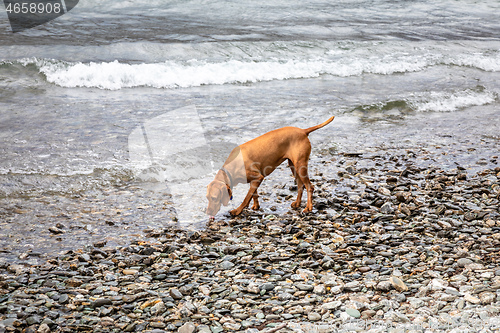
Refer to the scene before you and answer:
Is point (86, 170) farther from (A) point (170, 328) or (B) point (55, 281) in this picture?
(A) point (170, 328)

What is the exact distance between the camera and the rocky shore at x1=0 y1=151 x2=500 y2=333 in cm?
302

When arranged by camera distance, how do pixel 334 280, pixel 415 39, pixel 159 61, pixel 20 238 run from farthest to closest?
pixel 415 39 < pixel 159 61 < pixel 20 238 < pixel 334 280

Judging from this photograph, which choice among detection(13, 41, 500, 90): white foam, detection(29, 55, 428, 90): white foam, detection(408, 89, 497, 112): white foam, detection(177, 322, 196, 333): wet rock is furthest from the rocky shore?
detection(13, 41, 500, 90): white foam

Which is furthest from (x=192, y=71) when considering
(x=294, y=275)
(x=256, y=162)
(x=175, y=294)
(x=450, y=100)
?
(x=175, y=294)

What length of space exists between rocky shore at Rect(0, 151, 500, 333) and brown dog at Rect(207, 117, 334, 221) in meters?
0.38

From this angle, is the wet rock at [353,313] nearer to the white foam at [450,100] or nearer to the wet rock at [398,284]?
the wet rock at [398,284]

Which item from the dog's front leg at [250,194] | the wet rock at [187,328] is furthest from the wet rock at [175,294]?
the dog's front leg at [250,194]

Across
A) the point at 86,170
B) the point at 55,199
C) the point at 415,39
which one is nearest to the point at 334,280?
the point at 55,199

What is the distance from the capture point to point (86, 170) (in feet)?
19.8

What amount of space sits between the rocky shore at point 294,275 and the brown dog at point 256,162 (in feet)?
1.24

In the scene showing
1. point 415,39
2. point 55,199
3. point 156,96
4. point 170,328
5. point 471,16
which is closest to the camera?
point 170,328

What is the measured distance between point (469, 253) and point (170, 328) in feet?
8.65

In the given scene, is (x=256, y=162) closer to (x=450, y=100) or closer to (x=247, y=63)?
(x=450, y=100)

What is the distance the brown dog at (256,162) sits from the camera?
14.8 ft
